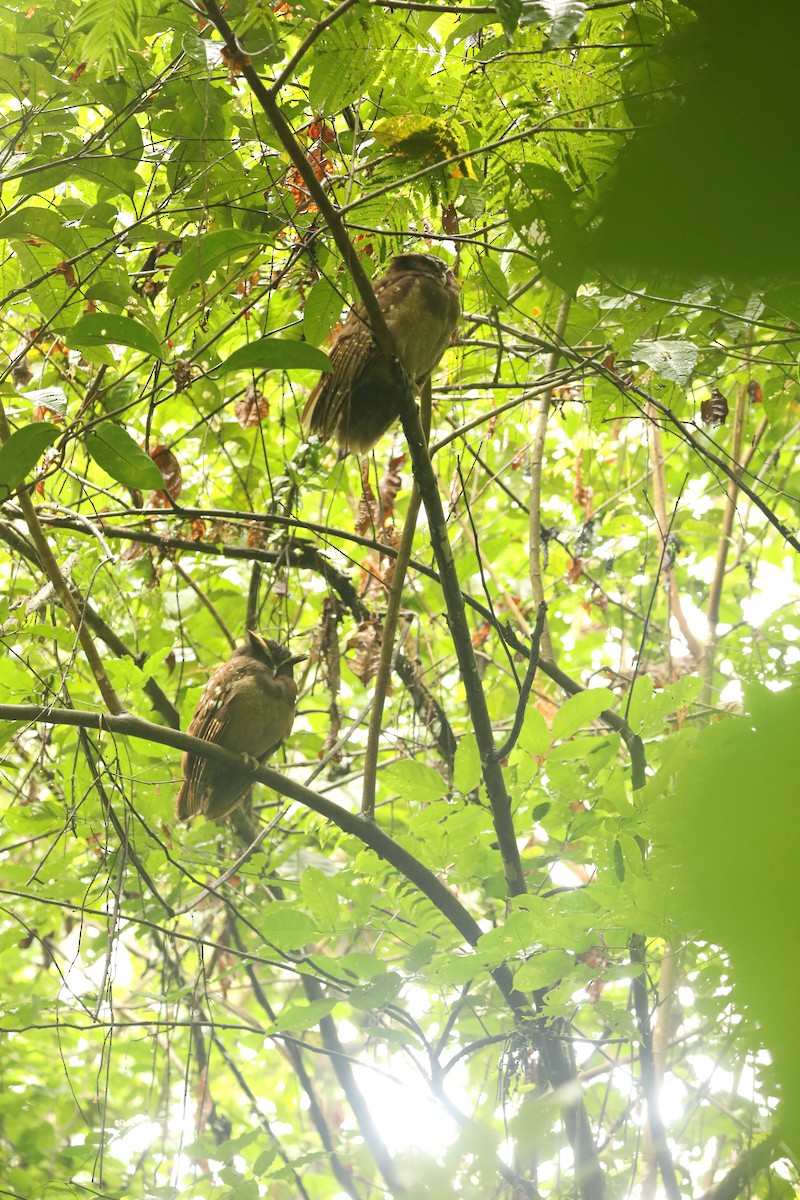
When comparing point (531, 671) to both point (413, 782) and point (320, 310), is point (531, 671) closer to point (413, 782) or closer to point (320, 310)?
point (413, 782)

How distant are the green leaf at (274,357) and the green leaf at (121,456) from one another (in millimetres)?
197

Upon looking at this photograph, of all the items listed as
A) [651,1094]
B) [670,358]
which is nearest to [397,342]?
[670,358]

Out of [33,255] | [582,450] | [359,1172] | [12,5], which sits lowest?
[359,1172]

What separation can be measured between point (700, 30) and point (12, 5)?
6.66ft

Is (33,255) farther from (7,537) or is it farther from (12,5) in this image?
(7,537)

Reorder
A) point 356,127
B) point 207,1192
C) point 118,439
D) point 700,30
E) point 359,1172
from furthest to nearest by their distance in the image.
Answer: point 359,1172 → point 207,1192 → point 356,127 → point 118,439 → point 700,30

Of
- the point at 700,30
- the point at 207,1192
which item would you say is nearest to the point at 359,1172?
the point at 207,1192

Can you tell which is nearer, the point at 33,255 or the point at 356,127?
the point at 356,127

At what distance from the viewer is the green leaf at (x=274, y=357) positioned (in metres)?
1.37

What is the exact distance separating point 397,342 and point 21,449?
0.90m

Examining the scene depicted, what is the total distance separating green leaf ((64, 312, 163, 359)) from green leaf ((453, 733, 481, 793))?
0.95 metres

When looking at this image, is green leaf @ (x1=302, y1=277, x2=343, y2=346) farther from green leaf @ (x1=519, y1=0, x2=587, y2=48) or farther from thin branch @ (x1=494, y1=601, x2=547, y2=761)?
green leaf @ (x1=519, y1=0, x2=587, y2=48)

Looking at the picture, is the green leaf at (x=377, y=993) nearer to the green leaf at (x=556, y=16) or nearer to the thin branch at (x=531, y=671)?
the thin branch at (x=531, y=671)

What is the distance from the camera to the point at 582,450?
3.55m
